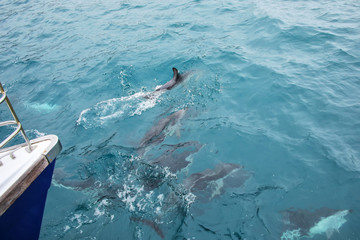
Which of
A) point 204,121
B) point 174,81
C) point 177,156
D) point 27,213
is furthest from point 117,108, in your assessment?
point 27,213

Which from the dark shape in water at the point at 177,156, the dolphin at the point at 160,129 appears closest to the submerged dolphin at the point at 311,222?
the dark shape in water at the point at 177,156

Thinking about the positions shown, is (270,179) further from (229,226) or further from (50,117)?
(50,117)

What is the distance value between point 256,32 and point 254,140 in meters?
8.16

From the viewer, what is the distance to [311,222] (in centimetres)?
496

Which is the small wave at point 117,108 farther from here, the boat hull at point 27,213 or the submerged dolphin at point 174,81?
the boat hull at point 27,213

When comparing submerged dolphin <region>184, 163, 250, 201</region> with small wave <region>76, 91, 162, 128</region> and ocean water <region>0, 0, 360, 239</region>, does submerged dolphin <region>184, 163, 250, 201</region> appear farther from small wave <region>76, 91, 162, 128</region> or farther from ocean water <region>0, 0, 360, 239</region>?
small wave <region>76, 91, 162, 128</region>

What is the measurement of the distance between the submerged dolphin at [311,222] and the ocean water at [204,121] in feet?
0.07

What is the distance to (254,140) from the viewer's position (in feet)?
23.3

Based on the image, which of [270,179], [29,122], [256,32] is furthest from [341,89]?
[29,122]

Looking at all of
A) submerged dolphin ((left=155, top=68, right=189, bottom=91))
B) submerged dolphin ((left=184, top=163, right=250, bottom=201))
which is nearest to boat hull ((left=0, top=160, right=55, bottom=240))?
submerged dolphin ((left=184, top=163, right=250, bottom=201))

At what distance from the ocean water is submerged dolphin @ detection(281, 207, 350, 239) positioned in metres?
0.02

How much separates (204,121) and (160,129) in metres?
1.46

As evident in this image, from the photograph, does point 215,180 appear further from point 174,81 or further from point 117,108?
point 174,81

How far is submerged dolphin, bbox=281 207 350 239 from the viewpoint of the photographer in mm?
4801
